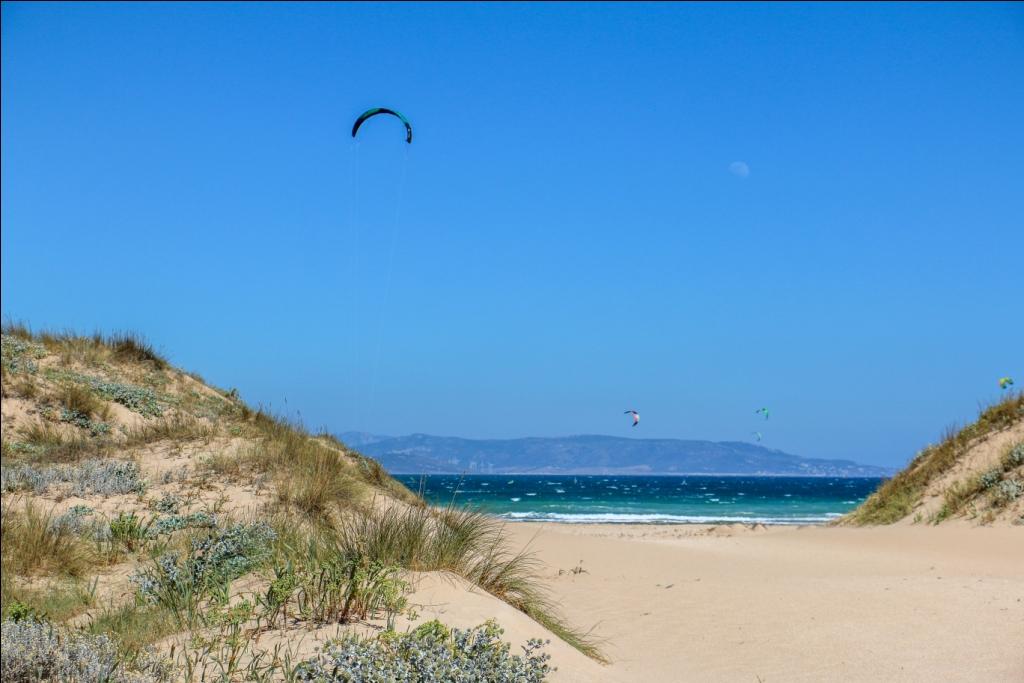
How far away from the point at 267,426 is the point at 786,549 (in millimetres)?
10197

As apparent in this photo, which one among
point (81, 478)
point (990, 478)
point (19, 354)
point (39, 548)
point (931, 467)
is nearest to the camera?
point (39, 548)

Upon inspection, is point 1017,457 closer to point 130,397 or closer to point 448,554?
point 448,554

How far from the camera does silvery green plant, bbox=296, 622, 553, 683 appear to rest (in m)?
5.40

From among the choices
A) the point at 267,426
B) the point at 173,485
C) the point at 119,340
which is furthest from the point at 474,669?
the point at 119,340

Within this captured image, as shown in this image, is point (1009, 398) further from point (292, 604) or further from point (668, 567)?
point (292, 604)

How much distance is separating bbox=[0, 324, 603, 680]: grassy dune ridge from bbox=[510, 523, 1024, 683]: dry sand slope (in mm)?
1015

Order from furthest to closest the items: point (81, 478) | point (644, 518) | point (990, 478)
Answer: point (644, 518), point (990, 478), point (81, 478)

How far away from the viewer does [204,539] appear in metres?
9.31

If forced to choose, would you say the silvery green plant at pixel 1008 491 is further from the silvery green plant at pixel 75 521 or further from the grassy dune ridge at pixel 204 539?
the silvery green plant at pixel 75 521

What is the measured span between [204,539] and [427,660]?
181 inches

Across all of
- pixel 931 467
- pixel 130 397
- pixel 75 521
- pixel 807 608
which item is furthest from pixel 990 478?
pixel 130 397

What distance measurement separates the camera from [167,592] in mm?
7785

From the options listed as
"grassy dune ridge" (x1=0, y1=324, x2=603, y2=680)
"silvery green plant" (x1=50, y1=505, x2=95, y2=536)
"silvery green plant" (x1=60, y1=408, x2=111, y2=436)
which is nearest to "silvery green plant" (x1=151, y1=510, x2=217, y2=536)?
"grassy dune ridge" (x1=0, y1=324, x2=603, y2=680)

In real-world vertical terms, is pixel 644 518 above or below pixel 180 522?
below
